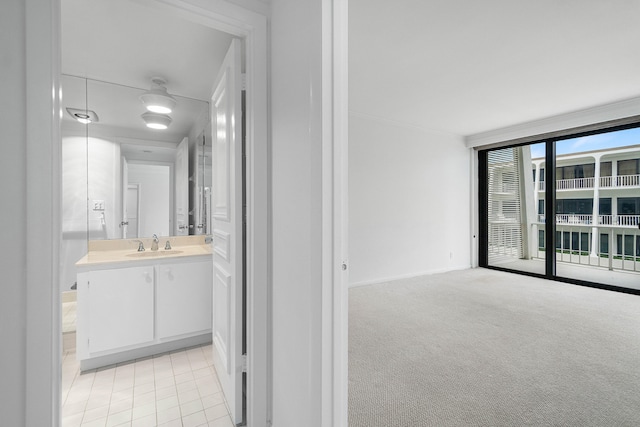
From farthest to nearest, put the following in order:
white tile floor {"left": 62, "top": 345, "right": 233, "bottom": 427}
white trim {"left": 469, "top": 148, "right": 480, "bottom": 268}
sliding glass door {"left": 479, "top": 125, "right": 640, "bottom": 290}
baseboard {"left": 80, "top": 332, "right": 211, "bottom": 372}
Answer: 1. white trim {"left": 469, "top": 148, "right": 480, "bottom": 268}
2. sliding glass door {"left": 479, "top": 125, "right": 640, "bottom": 290}
3. baseboard {"left": 80, "top": 332, "right": 211, "bottom": 372}
4. white tile floor {"left": 62, "top": 345, "right": 233, "bottom": 427}

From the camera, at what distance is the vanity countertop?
7.07 ft

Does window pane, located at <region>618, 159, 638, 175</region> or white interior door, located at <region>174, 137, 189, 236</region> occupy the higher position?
window pane, located at <region>618, 159, 638, 175</region>

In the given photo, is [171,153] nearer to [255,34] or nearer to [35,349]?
[255,34]

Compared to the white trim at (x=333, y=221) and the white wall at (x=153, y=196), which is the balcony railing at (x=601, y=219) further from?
the white wall at (x=153, y=196)

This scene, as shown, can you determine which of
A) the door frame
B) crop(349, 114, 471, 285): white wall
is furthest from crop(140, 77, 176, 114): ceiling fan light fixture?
crop(349, 114, 471, 285): white wall

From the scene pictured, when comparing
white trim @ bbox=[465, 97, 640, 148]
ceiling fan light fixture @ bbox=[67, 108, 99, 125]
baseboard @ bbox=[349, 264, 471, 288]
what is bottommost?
baseboard @ bbox=[349, 264, 471, 288]

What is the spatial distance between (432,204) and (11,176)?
504 cm

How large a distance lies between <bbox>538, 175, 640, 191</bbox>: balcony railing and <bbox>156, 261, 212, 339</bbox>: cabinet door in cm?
523

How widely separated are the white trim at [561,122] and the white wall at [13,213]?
5.73 metres

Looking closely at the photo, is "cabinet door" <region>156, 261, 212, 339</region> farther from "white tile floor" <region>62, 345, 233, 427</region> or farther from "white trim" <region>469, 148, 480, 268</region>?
"white trim" <region>469, 148, 480, 268</region>

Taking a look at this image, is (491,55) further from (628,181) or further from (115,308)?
(115,308)

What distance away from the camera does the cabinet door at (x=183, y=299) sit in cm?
228

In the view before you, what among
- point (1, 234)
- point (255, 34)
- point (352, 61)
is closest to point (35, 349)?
point (1, 234)

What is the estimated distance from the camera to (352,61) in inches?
106
